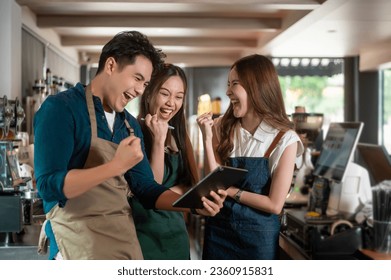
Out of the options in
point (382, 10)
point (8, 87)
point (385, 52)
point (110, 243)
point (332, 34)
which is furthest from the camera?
point (385, 52)

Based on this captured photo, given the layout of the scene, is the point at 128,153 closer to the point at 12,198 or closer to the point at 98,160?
the point at 98,160

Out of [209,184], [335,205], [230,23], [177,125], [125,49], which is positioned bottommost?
[335,205]

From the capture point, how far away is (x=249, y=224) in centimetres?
126

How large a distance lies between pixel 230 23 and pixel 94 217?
275 centimetres

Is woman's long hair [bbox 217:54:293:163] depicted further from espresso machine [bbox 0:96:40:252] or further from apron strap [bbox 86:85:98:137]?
espresso machine [bbox 0:96:40:252]

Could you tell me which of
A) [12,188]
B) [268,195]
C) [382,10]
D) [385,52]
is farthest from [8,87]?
[385,52]

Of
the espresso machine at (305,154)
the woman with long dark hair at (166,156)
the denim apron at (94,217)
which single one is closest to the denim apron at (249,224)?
the woman with long dark hair at (166,156)

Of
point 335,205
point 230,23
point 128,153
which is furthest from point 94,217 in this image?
point 230,23

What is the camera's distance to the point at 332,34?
400 cm

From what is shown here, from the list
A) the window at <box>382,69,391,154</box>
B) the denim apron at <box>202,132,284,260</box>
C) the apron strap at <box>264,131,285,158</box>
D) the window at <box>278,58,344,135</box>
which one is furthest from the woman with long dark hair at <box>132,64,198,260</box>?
the window at <box>278,58,344,135</box>

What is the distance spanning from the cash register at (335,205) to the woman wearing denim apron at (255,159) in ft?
1.28

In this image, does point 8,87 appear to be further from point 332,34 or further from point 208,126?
point 332,34
